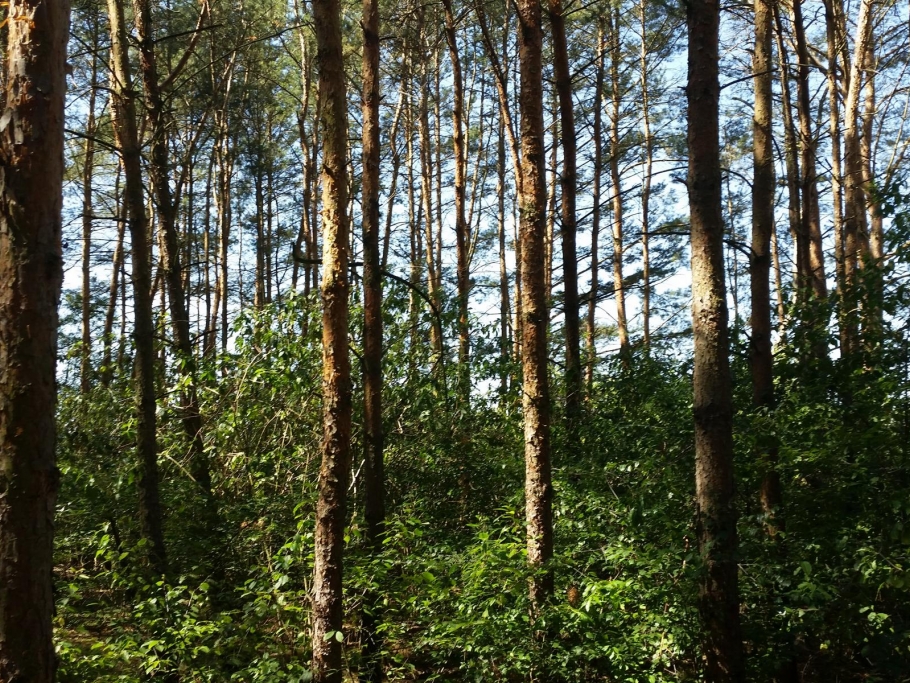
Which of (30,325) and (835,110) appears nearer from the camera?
(30,325)

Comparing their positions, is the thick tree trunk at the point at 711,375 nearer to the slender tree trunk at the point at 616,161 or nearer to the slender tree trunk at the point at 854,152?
the slender tree trunk at the point at 854,152

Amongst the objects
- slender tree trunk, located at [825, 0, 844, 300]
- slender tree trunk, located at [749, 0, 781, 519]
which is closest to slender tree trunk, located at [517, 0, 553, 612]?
slender tree trunk, located at [749, 0, 781, 519]

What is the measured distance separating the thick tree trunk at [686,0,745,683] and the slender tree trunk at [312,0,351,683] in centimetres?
265

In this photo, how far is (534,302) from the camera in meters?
6.12

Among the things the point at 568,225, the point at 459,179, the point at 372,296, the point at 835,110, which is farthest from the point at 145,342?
the point at 835,110

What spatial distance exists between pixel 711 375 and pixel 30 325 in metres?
4.41

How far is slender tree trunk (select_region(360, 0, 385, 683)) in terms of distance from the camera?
23.7 ft

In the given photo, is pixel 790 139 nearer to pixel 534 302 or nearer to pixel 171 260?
pixel 534 302

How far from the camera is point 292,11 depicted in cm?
2047

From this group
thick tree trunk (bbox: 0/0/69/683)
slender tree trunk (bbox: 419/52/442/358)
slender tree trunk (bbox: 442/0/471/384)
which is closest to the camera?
thick tree trunk (bbox: 0/0/69/683)

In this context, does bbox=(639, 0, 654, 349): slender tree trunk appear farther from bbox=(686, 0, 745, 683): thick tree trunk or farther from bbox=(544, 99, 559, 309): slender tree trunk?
bbox=(686, 0, 745, 683): thick tree trunk

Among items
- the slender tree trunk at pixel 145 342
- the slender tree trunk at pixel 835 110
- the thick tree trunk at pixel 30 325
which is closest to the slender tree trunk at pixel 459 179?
the slender tree trunk at pixel 145 342

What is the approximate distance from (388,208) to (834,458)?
1725 cm

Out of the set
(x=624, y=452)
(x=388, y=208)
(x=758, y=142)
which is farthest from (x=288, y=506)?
(x=388, y=208)
